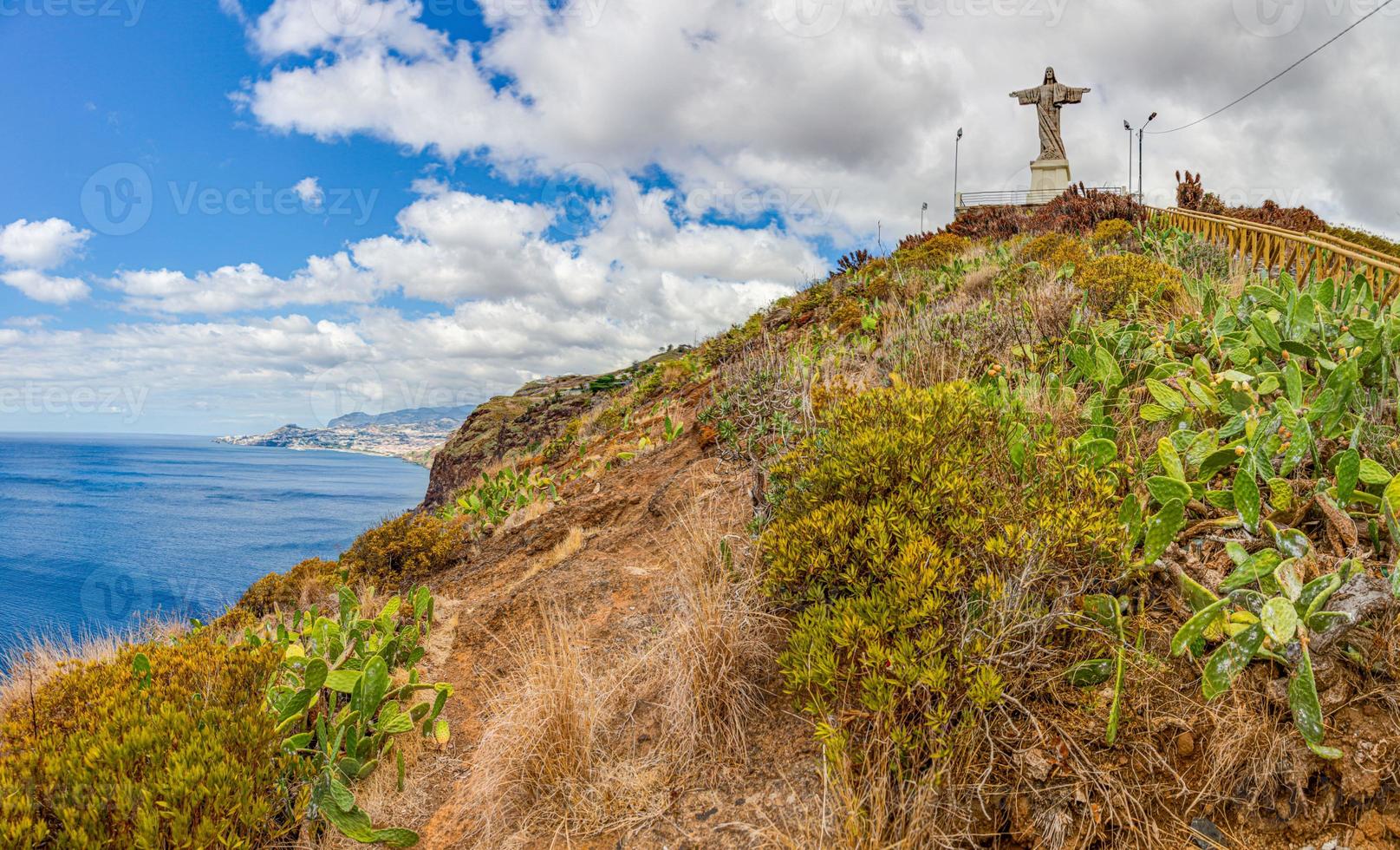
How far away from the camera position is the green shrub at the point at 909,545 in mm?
2109

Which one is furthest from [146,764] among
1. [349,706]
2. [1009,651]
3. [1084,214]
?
[1084,214]

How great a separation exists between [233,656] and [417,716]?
0.94 m

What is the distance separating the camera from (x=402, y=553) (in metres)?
7.26

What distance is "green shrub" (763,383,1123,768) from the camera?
2109 millimetres

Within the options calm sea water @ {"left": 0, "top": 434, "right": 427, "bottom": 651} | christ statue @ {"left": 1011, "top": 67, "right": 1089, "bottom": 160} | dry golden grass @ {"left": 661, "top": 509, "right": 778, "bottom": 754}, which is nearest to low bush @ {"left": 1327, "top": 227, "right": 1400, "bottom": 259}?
christ statue @ {"left": 1011, "top": 67, "right": 1089, "bottom": 160}

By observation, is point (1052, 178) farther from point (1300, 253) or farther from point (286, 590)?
point (286, 590)

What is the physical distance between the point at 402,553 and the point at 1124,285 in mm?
7571

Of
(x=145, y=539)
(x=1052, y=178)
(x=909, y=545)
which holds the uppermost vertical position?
(x=1052, y=178)

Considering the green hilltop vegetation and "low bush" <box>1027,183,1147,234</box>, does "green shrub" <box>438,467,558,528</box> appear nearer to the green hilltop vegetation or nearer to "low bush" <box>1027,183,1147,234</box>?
the green hilltop vegetation

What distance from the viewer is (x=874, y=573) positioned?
248 cm

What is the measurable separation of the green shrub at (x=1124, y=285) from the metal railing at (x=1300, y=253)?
77 centimetres

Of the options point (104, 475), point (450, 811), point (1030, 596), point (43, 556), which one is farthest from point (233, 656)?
point (104, 475)

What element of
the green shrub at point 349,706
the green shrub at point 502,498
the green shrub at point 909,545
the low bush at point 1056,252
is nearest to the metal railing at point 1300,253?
the low bush at point 1056,252

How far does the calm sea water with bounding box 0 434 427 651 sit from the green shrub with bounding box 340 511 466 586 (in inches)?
58.6
